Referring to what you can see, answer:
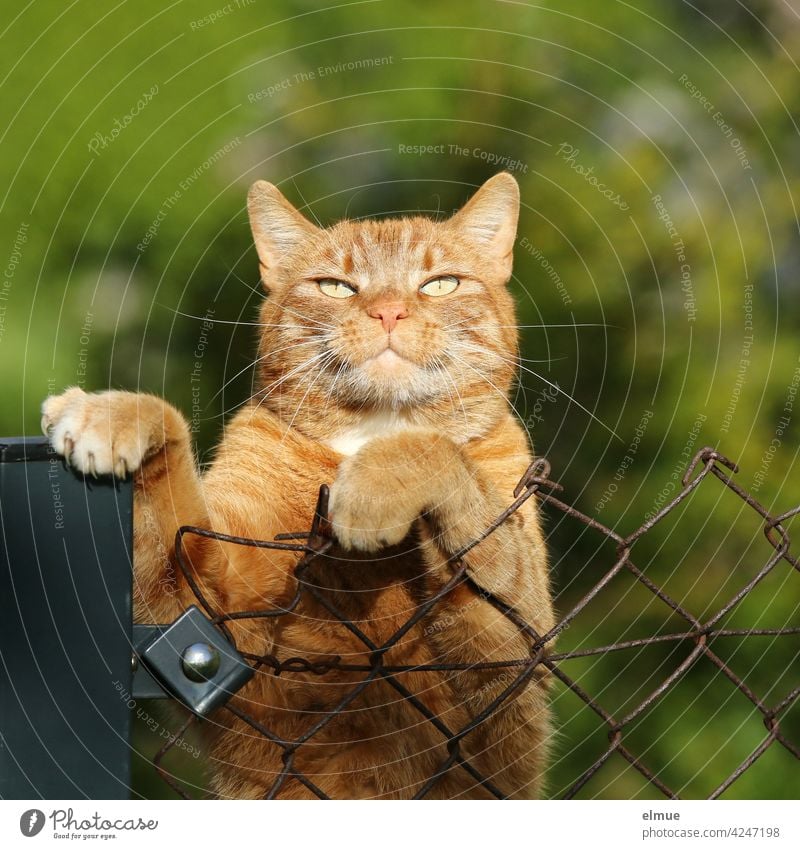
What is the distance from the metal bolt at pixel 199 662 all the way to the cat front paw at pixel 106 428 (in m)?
0.29

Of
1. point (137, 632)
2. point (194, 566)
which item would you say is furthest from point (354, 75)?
point (137, 632)

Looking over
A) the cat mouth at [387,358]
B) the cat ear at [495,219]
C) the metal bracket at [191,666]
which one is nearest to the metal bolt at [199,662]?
the metal bracket at [191,666]

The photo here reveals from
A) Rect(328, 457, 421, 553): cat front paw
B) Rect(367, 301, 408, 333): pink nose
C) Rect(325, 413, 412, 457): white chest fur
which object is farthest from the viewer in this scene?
Rect(325, 413, 412, 457): white chest fur

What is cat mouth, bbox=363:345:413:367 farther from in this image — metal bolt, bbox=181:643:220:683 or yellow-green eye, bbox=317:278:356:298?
metal bolt, bbox=181:643:220:683

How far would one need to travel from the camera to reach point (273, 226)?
8.83ft

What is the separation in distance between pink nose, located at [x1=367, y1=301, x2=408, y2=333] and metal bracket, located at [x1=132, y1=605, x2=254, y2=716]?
41.2 inches

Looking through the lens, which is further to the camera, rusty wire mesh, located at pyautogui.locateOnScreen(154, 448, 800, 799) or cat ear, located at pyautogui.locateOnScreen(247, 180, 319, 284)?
cat ear, located at pyautogui.locateOnScreen(247, 180, 319, 284)

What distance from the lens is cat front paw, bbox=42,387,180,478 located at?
1.46 metres

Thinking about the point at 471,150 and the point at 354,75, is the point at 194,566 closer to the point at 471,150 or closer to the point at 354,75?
the point at 354,75

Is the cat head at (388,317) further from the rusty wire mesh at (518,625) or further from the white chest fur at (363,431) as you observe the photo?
the rusty wire mesh at (518,625)

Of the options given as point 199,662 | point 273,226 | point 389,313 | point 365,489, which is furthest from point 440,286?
point 199,662

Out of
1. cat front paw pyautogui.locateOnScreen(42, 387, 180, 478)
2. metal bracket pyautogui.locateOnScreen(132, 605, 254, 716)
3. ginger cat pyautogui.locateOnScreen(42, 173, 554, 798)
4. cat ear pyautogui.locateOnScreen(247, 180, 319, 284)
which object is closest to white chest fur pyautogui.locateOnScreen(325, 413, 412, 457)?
ginger cat pyautogui.locateOnScreen(42, 173, 554, 798)
